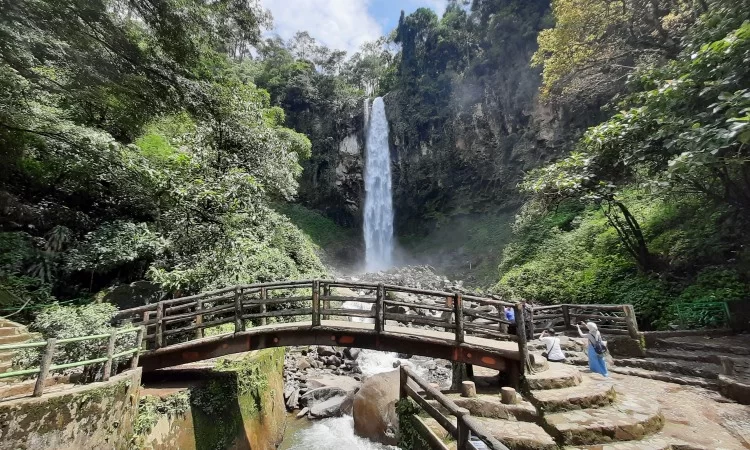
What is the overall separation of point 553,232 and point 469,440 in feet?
57.1

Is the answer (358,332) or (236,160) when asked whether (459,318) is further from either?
(236,160)

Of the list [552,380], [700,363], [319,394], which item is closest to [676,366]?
[700,363]

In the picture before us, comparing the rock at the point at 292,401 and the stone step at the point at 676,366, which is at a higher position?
the stone step at the point at 676,366

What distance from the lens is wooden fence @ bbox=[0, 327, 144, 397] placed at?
3906mm

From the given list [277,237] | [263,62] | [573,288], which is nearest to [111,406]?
[277,237]

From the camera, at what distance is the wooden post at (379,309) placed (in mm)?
6820

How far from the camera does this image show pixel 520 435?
14.5 ft

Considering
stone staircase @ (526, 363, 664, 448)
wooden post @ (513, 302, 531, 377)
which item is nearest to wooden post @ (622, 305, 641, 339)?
stone staircase @ (526, 363, 664, 448)

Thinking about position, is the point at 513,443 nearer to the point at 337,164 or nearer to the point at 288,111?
the point at 337,164

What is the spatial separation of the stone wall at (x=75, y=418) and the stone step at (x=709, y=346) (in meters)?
11.6

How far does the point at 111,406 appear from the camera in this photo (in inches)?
190

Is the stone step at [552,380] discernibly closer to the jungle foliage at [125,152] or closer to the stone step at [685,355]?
the stone step at [685,355]

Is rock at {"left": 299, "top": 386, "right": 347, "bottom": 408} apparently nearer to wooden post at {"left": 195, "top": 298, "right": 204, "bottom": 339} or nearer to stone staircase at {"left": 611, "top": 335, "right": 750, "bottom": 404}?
wooden post at {"left": 195, "top": 298, "right": 204, "bottom": 339}

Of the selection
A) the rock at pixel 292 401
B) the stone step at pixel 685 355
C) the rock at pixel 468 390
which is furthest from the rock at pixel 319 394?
the stone step at pixel 685 355
